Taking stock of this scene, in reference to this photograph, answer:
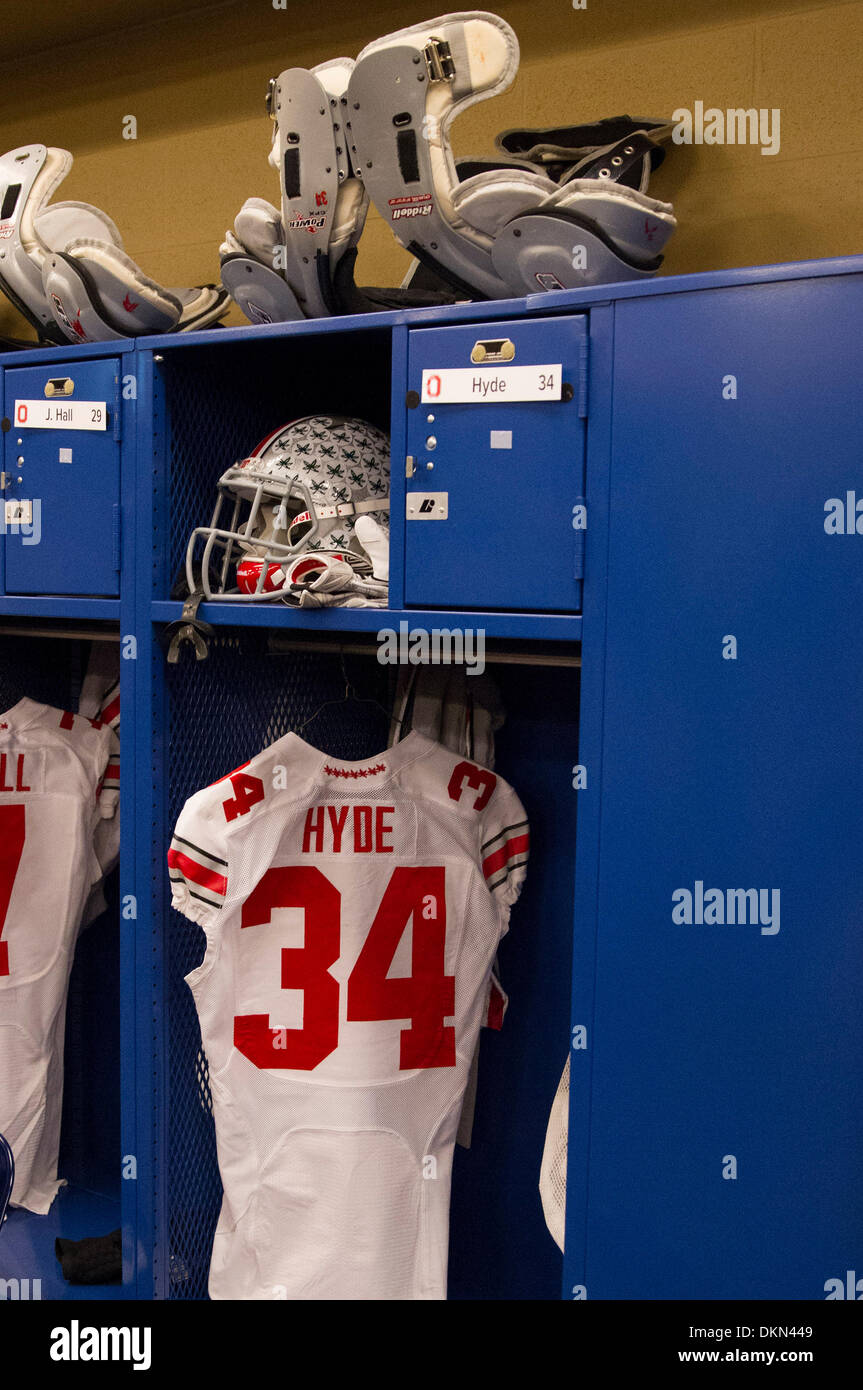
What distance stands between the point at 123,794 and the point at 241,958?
34 centimetres

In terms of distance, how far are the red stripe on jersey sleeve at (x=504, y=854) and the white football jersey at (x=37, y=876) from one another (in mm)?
832

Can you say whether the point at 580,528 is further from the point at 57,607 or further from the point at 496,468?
the point at 57,607

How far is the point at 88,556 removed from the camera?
1966mm

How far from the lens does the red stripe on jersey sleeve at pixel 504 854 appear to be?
1.89 meters

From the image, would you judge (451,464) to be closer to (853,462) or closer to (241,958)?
(853,462)

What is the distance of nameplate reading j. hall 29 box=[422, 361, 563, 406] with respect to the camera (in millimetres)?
1503

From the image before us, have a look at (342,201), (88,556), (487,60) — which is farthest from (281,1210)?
(487,60)

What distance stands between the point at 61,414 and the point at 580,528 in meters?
0.98

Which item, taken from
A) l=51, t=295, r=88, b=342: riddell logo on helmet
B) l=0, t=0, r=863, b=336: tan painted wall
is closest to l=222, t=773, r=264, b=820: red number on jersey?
l=51, t=295, r=88, b=342: riddell logo on helmet

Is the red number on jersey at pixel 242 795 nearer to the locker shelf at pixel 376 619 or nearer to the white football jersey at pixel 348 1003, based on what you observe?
the white football jersey at pixel 348 1003

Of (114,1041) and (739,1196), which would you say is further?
(114,1041)

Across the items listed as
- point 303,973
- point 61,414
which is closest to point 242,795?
point 303,973

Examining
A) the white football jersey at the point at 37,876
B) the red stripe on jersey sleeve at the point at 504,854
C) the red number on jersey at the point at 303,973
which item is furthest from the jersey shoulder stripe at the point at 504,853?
the white football jersey at the point at 37,876

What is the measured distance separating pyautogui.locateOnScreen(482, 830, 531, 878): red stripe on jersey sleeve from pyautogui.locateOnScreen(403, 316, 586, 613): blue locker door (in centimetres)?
46
